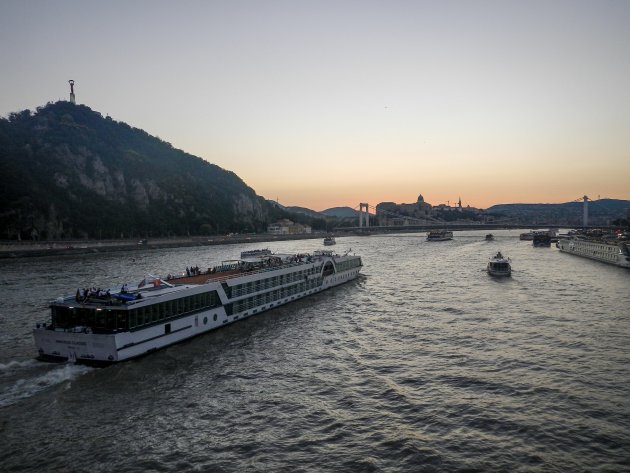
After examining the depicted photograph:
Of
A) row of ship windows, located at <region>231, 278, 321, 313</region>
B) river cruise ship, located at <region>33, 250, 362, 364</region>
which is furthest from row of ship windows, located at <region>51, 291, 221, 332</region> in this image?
row of ship windows, located at <region>231, 278, 321, 313</region>

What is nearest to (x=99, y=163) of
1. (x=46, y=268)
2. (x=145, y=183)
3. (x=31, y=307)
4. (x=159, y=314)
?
(x=145, y=183)

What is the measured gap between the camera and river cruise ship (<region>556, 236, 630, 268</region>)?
81.0 metres

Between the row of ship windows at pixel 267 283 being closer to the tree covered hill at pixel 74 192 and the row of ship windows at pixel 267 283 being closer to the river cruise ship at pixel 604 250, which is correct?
the river cruise ship at pixel 604 250

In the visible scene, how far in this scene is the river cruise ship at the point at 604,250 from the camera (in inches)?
3189

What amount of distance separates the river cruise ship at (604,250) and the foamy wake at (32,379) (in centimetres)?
8739

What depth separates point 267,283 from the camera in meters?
42.5

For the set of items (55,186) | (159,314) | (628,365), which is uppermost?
(55,186)

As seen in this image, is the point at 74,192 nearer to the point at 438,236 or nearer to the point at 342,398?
the point at 438,236

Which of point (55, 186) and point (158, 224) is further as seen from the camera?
point (158, 224)

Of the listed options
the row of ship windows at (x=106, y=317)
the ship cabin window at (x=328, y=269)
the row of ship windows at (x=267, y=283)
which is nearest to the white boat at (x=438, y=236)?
the ship cabin window at (x=328, y=269)

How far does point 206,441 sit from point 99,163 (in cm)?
18377

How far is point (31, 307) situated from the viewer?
139ft

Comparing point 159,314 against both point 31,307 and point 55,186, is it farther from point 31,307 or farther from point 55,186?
point 55,186

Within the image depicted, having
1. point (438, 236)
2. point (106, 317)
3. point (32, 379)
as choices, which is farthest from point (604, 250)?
point (32, 379)
